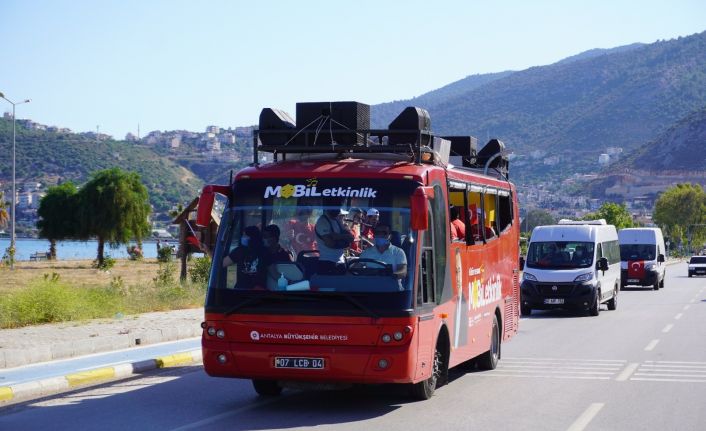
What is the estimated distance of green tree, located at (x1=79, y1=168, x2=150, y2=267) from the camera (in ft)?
267

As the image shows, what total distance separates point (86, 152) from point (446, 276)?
134 meters

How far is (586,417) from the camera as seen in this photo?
435 inches

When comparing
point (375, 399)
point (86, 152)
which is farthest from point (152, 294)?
point (86, 152)

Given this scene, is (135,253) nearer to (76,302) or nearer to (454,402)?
(76,302)

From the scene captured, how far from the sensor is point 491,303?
606 inches

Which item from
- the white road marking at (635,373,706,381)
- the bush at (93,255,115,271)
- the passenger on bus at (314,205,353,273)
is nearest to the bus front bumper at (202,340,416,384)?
the passenger on bus at (314,205,353,273)

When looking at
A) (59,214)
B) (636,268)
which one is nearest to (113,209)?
(59,214)

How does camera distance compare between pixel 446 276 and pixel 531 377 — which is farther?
pixel 531 377

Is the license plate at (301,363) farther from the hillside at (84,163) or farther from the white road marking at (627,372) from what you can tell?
the hillside at (84,163)

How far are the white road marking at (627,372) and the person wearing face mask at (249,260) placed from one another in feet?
19.0

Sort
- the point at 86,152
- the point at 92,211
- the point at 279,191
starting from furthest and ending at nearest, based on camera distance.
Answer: the point at 86,152 < the point at 92,211 < the point at 279,191

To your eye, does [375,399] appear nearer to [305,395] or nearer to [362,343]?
[305,395]

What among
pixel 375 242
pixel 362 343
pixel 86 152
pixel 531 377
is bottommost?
pixel 531 377

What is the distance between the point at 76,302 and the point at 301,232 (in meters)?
12.4
